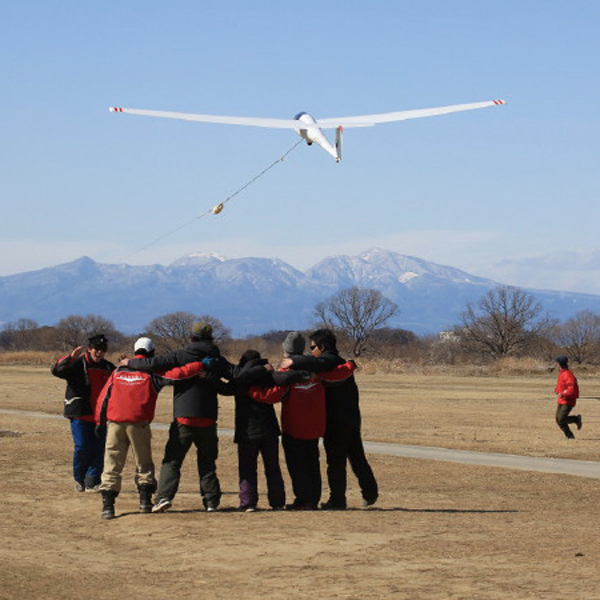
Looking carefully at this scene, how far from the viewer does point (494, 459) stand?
2117 cm

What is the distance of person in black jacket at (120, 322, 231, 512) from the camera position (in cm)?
1284

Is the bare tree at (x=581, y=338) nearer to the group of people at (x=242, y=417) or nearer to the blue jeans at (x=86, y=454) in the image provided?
the blue jeans at (x=86, y=454)

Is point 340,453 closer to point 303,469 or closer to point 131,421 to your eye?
point 303,469

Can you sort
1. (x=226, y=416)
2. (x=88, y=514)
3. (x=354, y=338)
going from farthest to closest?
(x=354, y=338)
(x=226, y=416)
(x=88, y=514)

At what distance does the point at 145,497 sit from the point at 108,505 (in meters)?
0.39

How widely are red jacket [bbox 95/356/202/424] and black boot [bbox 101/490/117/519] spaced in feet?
2.50

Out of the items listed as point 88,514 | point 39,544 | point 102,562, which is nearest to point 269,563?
point 102,562

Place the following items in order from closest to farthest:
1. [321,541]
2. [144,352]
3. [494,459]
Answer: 1. [321,541]
2. [144,352]
3. [494,459]

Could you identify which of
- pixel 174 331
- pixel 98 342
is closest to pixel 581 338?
pixel 174 331

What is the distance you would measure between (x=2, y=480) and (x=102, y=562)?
6.56 metres

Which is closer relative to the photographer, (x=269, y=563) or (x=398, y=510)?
(x=269, y=563)

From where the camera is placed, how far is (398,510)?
46.0ft

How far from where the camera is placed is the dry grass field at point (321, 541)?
378 inches

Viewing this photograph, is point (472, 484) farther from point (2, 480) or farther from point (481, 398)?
point (481, 398)
